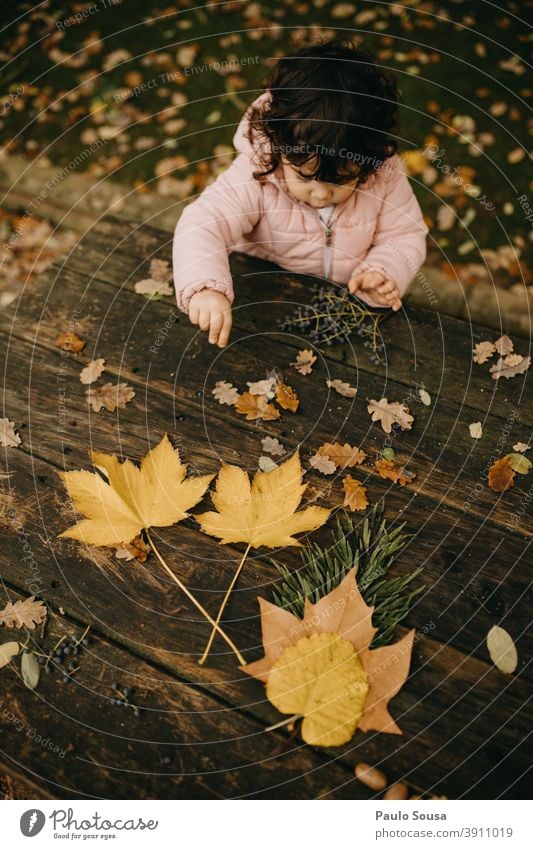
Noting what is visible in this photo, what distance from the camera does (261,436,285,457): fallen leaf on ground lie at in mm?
1636

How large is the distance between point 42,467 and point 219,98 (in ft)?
10.3

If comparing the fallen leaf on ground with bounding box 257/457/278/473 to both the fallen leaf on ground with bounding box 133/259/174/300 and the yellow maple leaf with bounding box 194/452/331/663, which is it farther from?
the fallen leaf on ground with bounding box 133/259/174/300

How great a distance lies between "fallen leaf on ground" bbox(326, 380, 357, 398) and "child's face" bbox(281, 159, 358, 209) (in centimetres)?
57

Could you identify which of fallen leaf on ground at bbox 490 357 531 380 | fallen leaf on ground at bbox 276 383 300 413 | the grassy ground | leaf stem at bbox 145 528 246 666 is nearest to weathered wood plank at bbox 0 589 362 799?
leaf stem at bbox 145 528 246 666

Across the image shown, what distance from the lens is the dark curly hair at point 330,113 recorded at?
1621mm

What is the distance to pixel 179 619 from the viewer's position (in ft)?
4.49

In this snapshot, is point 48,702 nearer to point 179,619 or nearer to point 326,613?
point 179,619

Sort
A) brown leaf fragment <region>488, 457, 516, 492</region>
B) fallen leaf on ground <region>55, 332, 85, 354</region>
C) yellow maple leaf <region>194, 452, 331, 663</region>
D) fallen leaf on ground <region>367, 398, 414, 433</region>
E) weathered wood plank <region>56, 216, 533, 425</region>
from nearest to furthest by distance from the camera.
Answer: yellow maple leaf <region>194, 452, 331, 663</region> < brown leaf fragment <region>488, 457, 516, 492</region> < fallen leaf on ground <region>367, 398, 414, 433</region> < weathered wood plank <region>56, 216, 533, 425</region> < fallen leaf on ground <region>55, 332, 85, 354</region>

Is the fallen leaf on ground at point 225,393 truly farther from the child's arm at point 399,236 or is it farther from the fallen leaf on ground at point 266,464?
the child's arm at point 399,236

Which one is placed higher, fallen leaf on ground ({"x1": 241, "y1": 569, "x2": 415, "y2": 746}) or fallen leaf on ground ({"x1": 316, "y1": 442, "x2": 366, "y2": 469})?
fallen leaf on ground ({"x1": 316, "y1": 442, "x2": 366, "y2": 469})

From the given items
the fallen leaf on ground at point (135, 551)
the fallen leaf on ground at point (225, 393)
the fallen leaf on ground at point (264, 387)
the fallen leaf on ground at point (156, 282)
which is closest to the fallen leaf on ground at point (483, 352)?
the fallen leaf on ground at point (264, 387)

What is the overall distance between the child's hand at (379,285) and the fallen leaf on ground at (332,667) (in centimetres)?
96

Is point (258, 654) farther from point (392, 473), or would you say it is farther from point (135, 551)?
point (392, 473)

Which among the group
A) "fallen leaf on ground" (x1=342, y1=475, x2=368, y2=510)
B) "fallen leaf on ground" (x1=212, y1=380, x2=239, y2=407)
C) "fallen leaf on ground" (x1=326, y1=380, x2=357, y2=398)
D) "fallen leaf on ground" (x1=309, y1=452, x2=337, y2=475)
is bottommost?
"fallen leaf on ground" (x1=342, y1=475, x2=368, y2=510)
